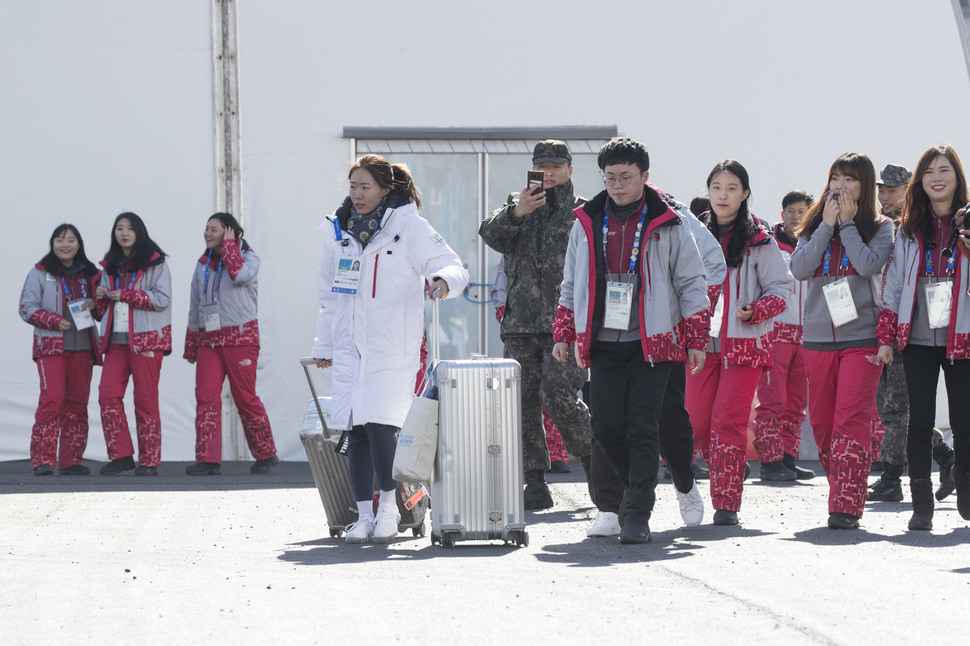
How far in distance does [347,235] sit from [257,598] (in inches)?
83.6

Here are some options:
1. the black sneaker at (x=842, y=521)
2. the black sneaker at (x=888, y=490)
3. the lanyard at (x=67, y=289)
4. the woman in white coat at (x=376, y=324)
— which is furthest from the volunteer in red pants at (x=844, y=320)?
the lanyard at (x=67, y=289)

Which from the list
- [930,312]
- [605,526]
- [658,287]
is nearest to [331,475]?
[605,526]

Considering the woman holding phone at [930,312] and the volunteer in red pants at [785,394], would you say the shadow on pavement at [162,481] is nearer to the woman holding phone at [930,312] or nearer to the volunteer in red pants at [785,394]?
the volunteer in red pants at [785,394]

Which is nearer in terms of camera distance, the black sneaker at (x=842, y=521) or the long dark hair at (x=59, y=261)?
the black sneaker at (x=842, y=521)

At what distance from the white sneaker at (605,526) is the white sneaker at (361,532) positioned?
0.92 metres

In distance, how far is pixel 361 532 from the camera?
581 centimetres

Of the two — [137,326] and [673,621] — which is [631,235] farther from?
[137,326]

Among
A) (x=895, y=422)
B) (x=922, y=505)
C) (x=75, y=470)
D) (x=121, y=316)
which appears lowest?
(x=75, y=470)

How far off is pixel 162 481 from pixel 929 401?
17.4ft

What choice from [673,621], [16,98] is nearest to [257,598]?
[673,621]

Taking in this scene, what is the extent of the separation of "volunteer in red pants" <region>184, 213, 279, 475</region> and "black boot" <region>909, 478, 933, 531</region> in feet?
A: 17.4

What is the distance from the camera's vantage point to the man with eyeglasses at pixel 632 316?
18.0 ft

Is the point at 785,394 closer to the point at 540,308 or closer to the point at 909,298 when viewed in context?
the point at 540,308

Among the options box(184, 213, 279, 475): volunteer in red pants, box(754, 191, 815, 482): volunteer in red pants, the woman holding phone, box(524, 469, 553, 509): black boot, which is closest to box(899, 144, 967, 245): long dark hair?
the woman holding phone
